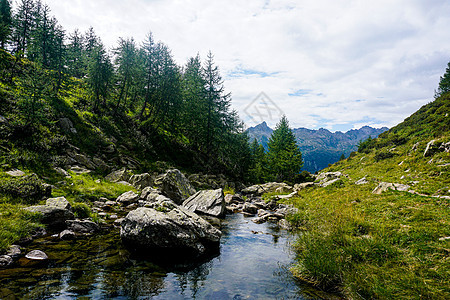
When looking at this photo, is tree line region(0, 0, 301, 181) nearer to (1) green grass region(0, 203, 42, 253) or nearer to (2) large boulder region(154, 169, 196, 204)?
(2) large boulder region(154, 169, 196, 204)

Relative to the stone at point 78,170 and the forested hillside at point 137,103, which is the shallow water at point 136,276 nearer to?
the stone at point 78,170

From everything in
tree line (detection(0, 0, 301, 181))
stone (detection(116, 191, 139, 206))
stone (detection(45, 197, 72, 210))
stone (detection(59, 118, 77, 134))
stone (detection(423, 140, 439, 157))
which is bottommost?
stone (detection(116, 191, 139, 206))

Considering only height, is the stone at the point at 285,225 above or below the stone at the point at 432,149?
below

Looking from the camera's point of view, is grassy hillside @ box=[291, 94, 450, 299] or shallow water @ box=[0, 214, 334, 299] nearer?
grassy hillside @ box=[291, 94, 450, 299]

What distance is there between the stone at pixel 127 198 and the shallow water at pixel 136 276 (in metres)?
7.55

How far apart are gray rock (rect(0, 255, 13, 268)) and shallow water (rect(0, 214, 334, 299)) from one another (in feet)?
0.82

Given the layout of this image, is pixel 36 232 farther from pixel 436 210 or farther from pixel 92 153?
pixel 92 153

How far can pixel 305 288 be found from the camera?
6.34 m

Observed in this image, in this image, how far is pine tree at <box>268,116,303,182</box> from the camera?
4794cm

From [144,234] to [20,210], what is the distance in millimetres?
5728

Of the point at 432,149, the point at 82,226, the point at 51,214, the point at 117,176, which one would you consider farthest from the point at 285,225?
the point at 117,176

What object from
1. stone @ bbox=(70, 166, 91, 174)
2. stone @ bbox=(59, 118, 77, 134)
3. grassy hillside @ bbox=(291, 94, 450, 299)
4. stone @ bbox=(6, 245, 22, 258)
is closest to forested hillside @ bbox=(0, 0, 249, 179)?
stone @ bbox=(59, 118, 77, 134)

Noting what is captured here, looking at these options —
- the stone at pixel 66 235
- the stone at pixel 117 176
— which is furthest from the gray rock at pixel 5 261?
the stone at pixel 117 176

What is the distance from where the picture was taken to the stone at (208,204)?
657 inches
